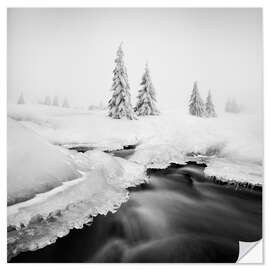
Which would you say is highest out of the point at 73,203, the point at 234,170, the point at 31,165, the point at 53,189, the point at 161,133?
the point at 161,133

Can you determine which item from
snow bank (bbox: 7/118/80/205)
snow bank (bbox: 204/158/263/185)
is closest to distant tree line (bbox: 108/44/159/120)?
snow bank (bbox: 7/118/80/205)

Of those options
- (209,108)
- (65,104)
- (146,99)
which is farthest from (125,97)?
(209,108)

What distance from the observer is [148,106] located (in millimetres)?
3527

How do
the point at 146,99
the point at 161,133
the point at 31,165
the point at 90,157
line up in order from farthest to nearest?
the point at 161,133
the point at 146,99
the point at 90,157
the point at 31,165

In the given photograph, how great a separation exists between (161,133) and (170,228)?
1432 mm

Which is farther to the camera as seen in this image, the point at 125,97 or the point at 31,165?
the point at 125,97

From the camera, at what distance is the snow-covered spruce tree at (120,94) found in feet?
11.3

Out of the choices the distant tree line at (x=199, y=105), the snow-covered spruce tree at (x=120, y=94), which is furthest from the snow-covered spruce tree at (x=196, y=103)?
the snow-covered spruce tree at (x=120, y=94)

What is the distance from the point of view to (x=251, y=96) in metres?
3.40

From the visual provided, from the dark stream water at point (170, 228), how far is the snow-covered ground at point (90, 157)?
0.17 meters

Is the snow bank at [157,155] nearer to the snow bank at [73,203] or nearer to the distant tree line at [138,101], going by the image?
the snow bank at [73,203]

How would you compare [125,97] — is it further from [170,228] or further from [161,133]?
[170,228]

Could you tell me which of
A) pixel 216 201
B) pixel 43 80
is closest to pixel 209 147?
pixel 216 201
